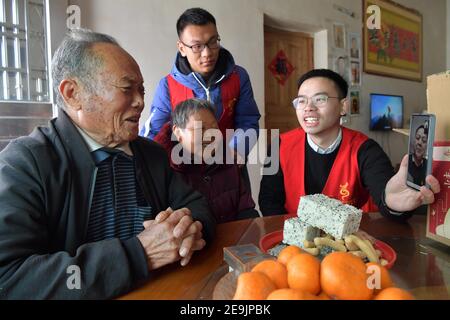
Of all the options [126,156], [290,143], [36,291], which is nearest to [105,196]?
[126,156]

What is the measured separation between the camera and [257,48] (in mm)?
3719

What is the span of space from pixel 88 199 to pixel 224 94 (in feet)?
4.18

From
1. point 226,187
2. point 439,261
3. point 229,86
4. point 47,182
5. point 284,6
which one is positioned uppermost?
point 284,6

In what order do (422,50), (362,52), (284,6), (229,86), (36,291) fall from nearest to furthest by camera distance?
(36,291) < (229,86) < (284,6) < (362,52) < (422,50)

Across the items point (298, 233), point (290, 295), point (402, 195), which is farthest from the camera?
point (402, 195)

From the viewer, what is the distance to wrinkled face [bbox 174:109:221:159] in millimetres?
1626

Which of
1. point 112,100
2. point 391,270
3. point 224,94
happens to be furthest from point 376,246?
point 224,94

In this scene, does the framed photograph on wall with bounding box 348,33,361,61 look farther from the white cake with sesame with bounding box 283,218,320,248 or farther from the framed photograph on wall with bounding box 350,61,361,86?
the white cake with sesame with bounding box 283,218,320,248

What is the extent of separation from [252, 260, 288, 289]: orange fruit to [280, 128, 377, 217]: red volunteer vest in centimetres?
92

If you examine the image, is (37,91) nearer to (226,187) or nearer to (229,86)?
(229,86)

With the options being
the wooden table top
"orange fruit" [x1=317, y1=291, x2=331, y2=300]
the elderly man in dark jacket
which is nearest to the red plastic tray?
the wooden table top

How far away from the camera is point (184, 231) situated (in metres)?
0.92

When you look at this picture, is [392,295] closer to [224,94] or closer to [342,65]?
[224,94]
